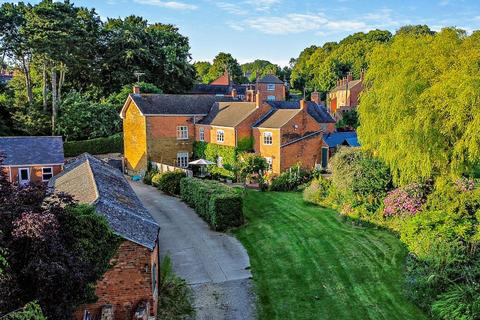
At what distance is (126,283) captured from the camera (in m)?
12.6

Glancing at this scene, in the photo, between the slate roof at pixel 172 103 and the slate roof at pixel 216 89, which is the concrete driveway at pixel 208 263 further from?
the slate roof at pixel 216 89

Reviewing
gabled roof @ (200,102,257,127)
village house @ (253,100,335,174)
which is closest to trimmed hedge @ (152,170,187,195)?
gabled roof @ (200,102,257,127)

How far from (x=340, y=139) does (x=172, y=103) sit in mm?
18623

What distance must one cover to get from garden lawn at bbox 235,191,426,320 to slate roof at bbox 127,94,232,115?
19.1m

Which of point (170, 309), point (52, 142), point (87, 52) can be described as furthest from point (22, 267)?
point (87, 52)

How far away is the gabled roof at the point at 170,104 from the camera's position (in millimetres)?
41625

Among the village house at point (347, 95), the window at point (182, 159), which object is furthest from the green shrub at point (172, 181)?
the village house at point (347, 95)

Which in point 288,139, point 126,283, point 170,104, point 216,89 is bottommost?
point 126,283

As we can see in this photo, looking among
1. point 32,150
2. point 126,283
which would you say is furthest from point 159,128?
point 126,283

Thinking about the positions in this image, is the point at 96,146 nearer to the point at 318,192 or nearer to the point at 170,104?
the point at 170,104

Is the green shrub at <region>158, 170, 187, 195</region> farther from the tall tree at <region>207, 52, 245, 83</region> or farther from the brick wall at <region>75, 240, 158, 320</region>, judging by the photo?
the tall tree at <region>207, 52, 245, 83</region>

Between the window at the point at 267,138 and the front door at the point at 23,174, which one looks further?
the window at the point at 267,138

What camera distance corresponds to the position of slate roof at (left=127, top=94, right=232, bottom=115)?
41688mm

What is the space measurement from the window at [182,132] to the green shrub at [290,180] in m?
13.1
